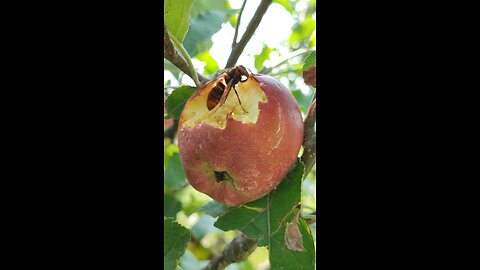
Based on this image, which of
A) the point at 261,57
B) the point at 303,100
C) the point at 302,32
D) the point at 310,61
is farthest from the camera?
the point at 302,32

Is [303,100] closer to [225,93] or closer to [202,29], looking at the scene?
[202,29]

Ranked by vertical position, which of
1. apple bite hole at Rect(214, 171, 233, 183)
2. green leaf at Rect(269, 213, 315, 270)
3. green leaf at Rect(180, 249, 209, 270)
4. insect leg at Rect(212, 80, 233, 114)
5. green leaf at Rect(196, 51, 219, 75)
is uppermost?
green leaf at Rect(196, 51, 219, 75)

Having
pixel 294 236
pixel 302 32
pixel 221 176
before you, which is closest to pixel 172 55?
pixel 221 176

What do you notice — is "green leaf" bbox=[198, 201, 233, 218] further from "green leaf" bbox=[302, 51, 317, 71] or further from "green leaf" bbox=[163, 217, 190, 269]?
"green leaf" bbox=[302, 51, 317, 71]

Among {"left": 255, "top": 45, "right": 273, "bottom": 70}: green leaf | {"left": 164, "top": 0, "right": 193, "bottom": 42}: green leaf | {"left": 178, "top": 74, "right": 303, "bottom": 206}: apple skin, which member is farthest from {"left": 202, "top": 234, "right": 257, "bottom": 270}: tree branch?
{"left": 255, "top": 45, "right": 273, "bottom": 70}: green leaf
